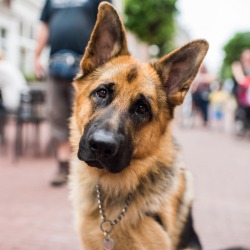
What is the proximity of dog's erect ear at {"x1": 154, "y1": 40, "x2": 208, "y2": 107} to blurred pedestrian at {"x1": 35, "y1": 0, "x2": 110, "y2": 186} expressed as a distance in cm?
236

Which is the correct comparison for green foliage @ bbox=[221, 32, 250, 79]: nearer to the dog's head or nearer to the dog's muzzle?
the dog's head

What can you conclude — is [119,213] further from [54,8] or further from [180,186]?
[54,8]

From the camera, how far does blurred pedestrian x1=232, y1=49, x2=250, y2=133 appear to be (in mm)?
10859

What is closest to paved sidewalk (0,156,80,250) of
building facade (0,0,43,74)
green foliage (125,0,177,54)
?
building facade (0,0,43,74)

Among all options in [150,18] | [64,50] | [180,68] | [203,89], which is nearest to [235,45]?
[150,18]

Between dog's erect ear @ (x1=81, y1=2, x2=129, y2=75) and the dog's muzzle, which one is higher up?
dog's erect ear @ (x1=81, y1=2, x2=129, y2=75)

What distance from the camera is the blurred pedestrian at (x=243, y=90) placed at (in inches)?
428

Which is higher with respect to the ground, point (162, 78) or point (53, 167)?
point (162, 78)

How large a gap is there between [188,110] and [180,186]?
1239 cm

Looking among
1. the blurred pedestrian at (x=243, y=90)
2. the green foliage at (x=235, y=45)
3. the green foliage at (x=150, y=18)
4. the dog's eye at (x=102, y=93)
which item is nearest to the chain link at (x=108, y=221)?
the dog's eye at (x=102, y=93)

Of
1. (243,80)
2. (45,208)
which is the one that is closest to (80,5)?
(45,208)

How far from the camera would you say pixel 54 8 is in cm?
531

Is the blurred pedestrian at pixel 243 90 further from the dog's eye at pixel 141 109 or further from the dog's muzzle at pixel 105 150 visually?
the dog's muzzle at pixel 105 150

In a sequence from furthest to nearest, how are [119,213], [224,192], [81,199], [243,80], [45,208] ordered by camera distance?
[243,80]
[224,192]
[45,208]
[81,199]
[119,213]
